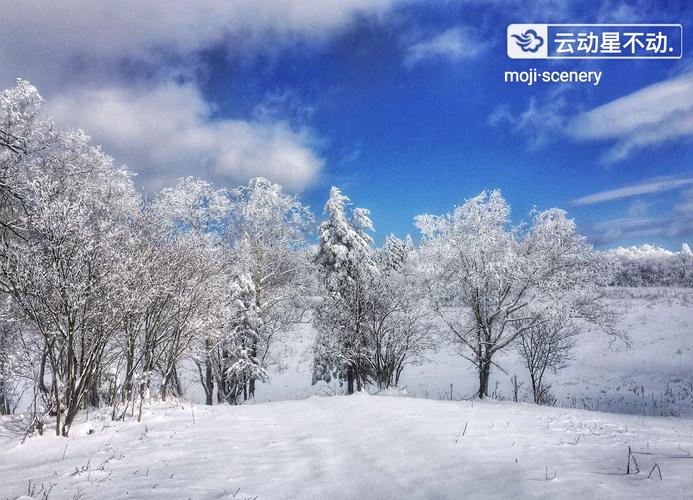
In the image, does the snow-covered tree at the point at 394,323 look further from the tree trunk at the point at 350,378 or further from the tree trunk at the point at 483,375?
the tree trunk at the point at 483,375

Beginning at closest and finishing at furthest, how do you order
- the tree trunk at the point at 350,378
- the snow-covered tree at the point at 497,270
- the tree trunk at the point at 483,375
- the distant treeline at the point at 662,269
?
the snow-covered tree at the point at 497,270, the tree trunk at the point at 483,375, the tree trunk at the point at 350,378, the distant treeline at the point at 662,269

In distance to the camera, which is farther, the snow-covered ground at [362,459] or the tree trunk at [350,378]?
the tree trunk at [350,378]

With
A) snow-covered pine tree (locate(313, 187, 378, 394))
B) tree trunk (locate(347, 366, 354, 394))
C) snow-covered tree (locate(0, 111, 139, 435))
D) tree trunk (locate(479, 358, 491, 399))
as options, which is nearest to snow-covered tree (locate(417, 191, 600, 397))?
tree trunk (locate(479, 358, 491, 399))

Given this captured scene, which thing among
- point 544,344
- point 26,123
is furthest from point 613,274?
point 26,123

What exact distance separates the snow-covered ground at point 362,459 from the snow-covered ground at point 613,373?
41.1 feet

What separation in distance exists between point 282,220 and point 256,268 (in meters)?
2.96

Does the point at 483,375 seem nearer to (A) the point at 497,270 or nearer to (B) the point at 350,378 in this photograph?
(A) the point at 497,270

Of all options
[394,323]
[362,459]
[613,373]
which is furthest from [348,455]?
[613,373]

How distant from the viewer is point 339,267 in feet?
75.7

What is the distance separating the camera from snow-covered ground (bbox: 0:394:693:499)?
4195 millimetres

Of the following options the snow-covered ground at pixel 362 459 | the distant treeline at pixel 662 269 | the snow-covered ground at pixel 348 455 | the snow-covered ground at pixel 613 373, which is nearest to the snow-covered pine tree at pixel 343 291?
the snow-covered ground at pixel 613 373

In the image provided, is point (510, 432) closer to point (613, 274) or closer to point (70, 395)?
point (70, 395)

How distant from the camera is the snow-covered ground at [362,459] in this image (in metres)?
4.20

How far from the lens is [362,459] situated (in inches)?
229
